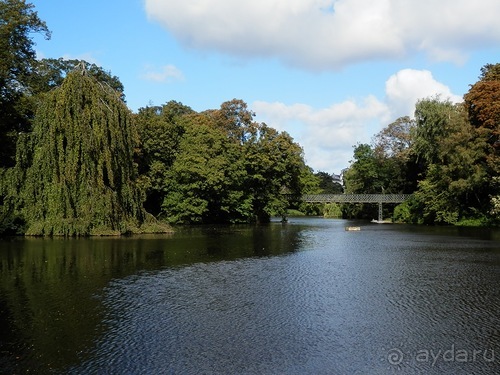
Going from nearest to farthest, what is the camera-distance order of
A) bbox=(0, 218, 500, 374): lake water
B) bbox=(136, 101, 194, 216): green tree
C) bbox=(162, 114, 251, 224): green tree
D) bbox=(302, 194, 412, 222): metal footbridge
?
bbox=(0, 218, 500, 374): lake water → bbox=(162, 114, 251, 224): green tree → bbox=(136, 101, 194, 216): green tree → bbox=(302, 194, 412, 222): metal footbridge

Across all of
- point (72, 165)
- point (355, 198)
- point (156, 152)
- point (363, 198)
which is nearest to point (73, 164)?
point (72, 165)

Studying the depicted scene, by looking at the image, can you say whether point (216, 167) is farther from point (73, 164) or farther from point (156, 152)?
point (73, 164)

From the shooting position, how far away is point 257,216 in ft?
205

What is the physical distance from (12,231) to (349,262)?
77.7 feet

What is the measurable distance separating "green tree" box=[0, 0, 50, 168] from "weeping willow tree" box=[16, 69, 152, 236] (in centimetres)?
690

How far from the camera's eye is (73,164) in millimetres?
30875

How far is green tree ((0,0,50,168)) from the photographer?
3641cm

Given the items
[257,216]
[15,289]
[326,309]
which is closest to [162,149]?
[257,216]

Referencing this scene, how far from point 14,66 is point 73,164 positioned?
45.8ft

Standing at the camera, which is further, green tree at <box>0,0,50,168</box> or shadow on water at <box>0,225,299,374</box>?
green tree at <box>0,0,50,168</box>

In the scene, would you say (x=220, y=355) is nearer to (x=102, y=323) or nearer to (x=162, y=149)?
(x=102, y=323)

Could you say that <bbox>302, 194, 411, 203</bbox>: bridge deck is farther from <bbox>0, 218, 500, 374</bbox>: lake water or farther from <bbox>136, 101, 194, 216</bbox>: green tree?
<bbox>0, 218, 500, 374</bbox>: lake water

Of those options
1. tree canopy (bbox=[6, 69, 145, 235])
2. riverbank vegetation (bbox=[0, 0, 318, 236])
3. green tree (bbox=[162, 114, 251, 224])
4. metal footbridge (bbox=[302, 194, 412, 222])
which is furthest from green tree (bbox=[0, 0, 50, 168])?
metal footbridge (bbox=[302, 194, 412, 222])

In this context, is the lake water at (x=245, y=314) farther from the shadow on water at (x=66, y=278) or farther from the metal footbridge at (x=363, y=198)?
the metal footbridge at (x=363, y=198)
